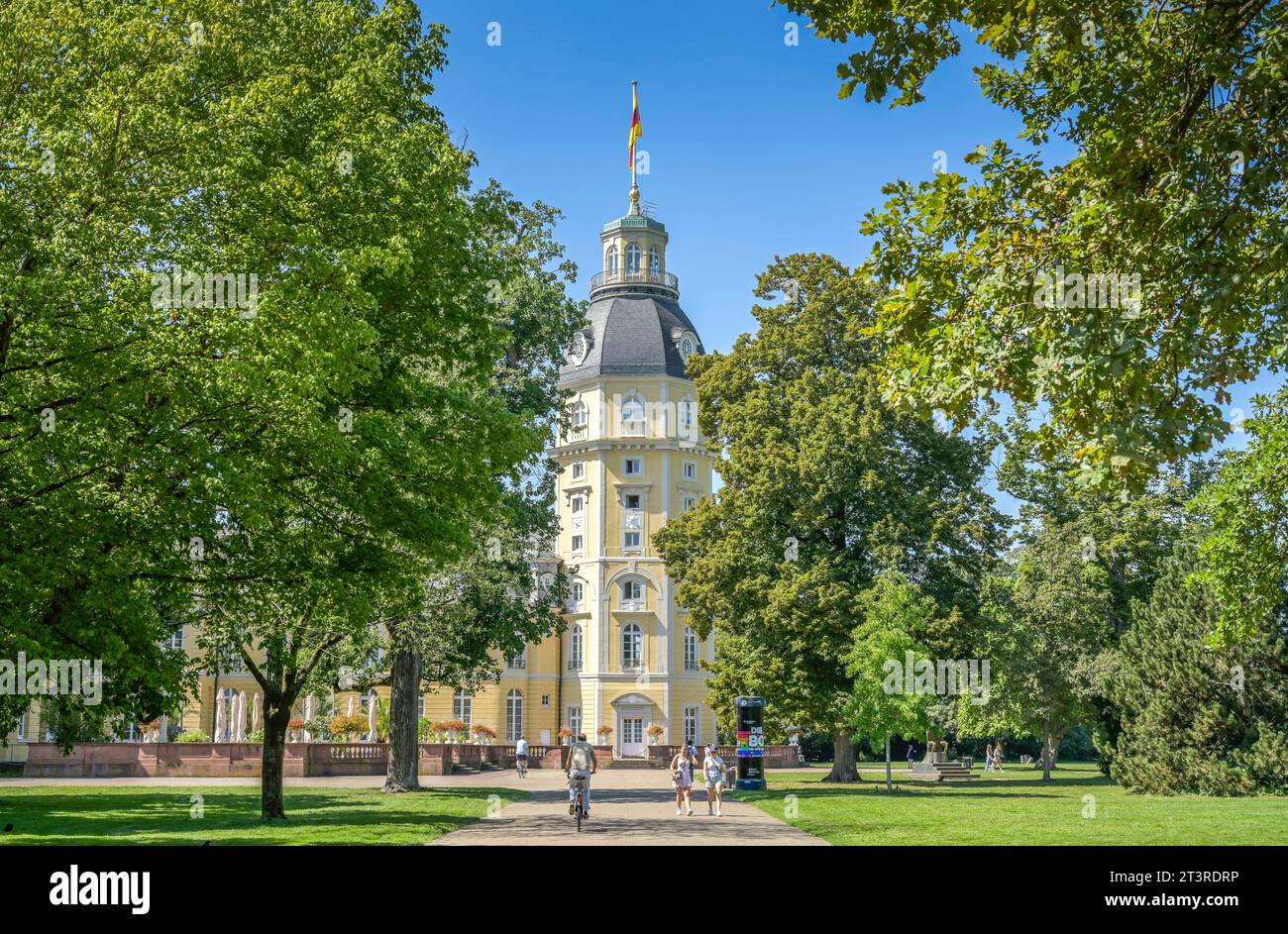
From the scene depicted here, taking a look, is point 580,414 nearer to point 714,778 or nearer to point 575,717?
point 575,717

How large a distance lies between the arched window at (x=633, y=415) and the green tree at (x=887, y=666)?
40.1 m

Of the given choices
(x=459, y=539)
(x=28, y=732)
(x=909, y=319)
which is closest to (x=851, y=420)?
(x=459, y=539)

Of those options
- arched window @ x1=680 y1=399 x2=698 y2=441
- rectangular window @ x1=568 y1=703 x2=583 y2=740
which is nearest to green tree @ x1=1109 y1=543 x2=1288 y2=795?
arched window @ x1=680 y1=399 x2=698 y2=441

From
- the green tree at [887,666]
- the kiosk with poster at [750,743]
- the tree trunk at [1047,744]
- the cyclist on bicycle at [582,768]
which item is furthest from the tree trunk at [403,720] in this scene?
the tree trunk at [1047,744]

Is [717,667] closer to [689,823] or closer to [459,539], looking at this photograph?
[689,823]

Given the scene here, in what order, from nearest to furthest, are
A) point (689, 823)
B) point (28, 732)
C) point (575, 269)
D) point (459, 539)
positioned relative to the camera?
1. point (459, 539)
2. point (689, 823)
3. point (575, 269)
4. point (28, 732)

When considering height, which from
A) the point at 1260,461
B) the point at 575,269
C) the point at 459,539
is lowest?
the point at 459,539

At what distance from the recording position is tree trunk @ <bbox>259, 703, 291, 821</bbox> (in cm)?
2397

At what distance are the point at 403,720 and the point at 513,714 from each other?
147 ft

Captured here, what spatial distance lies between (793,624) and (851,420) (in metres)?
7.08

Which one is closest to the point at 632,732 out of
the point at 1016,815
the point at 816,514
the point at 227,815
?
the point at 816,514

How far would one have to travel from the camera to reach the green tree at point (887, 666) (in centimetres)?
3744

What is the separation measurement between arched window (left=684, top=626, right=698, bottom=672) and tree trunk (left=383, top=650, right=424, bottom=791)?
43621mm
